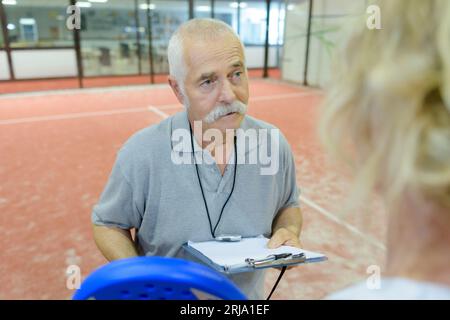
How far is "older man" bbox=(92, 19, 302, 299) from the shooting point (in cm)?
139

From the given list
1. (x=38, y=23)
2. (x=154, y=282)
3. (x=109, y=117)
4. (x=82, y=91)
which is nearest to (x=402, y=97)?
Answer: (x=154, y=282)

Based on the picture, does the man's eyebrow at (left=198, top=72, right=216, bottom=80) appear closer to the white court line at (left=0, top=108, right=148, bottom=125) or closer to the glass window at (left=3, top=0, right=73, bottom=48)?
the white court line at (left=0, top=108, right=148, bottom=125)

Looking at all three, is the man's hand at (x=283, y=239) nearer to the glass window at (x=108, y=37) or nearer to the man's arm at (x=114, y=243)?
the man's arm at (x=114, y=243)

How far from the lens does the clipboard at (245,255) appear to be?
1195mm

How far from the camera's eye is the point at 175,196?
4.58 feet

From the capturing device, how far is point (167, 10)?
42.2 ft

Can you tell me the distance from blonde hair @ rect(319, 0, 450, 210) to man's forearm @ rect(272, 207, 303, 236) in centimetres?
→ 102

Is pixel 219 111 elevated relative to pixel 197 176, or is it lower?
elevated

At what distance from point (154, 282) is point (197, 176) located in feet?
2.71

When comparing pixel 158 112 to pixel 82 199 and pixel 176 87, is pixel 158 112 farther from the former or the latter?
pixel 176 87

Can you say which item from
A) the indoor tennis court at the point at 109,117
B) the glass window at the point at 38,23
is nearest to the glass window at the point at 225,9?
the indoor tennis court at the point at 109,117

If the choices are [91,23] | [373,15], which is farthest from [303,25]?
[373,15]

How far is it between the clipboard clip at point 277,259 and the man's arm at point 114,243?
1.43 feet

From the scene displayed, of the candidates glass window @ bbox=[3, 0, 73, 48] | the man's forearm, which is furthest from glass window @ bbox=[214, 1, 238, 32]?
the man's forearm
